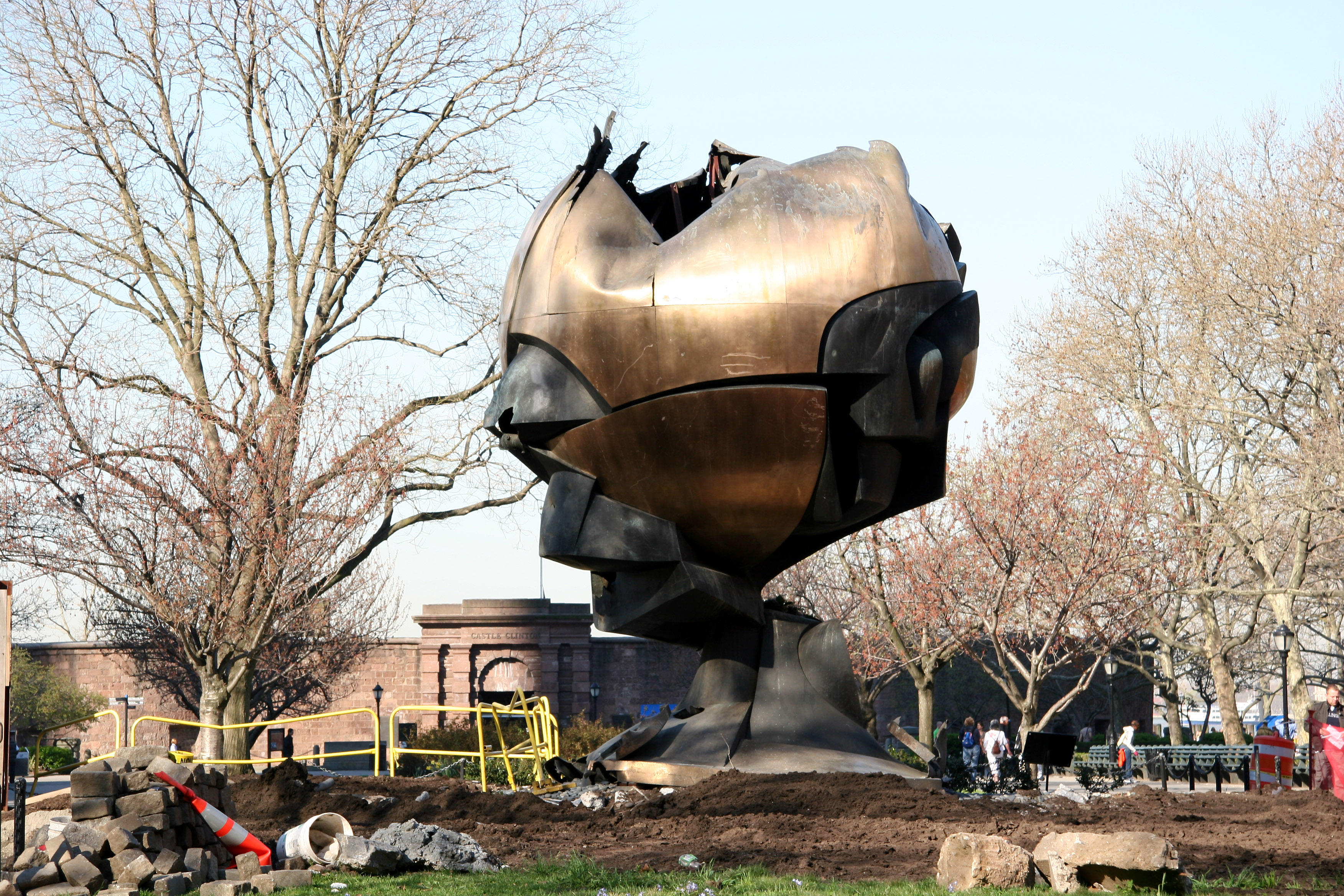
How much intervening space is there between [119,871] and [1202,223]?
24179 millimetres

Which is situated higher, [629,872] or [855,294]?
[855,294]

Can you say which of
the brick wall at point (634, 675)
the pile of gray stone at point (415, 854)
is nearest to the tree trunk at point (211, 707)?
the pile of gray stone at point (415, 854)

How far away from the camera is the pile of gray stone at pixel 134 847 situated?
752 cm

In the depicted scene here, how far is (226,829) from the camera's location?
8.79 meters

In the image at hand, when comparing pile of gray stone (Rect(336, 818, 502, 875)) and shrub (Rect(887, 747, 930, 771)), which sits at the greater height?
pile of gray stone (Rect(336, 818, 502, 875))

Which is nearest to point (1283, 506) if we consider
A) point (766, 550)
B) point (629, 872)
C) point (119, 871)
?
point (766, 550)

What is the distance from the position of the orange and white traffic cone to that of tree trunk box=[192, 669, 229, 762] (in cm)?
955

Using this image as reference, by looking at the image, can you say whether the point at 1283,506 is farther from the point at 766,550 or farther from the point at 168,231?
the point at 168,231

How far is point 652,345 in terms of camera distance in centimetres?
1059

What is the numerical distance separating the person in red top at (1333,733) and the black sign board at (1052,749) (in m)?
2.36

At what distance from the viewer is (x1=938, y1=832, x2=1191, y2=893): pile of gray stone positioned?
21.8 feet

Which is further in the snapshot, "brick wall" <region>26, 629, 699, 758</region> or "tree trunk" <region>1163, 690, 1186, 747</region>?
"brick wall" <region>26, 629, 699, 758</region>

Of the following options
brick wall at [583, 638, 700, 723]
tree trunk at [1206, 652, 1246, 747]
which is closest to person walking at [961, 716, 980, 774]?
tree trunk at [1206, 652, 1246, 747]

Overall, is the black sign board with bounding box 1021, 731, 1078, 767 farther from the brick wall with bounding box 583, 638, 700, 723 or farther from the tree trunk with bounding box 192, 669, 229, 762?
the brick wall with bounding box 583, 638, 700, 723
